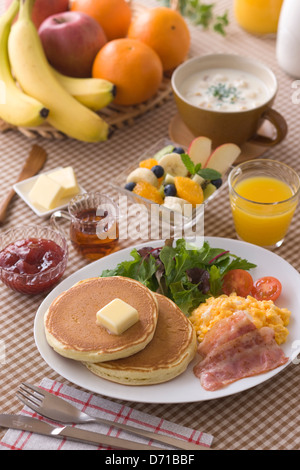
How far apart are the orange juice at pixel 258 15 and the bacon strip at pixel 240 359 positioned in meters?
1.93

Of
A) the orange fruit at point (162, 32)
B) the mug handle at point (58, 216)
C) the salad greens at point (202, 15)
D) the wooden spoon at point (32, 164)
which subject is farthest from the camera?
the salad greens at point (202, 15)

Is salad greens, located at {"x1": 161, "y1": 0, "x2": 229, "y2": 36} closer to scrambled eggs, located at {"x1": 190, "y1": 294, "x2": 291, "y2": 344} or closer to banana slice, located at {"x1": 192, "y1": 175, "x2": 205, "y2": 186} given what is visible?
banana slice, located at {"x1": 192, "y1": 175, "x2": 205, "y2": 186}

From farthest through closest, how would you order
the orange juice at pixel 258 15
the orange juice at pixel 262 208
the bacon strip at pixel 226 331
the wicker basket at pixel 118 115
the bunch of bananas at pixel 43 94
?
the orange juice at pixel 258 15
the wicker basket at pixel 118 115
the bunch of bananas at pixel 43 94
the orange juice at pixel 262 208
the bacon strip at pixel 226 331

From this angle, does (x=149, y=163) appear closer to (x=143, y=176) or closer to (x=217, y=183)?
(x=143, y=176)

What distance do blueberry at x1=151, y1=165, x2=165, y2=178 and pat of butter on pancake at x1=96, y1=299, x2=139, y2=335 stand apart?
69 centimetres

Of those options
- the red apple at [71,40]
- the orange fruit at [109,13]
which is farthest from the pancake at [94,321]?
the orange fruit at [109,13]

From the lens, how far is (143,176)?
224cm

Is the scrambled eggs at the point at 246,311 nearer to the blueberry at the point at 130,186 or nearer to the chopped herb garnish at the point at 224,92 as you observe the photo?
the blueberry at the point at 130,186

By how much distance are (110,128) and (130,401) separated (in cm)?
136

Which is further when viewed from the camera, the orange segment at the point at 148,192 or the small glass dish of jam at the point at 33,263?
the orange segment at the point at 148,192

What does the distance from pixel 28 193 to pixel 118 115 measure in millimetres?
583

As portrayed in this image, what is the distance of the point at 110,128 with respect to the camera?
2.71 metres

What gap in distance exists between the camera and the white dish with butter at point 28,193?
2.32m
